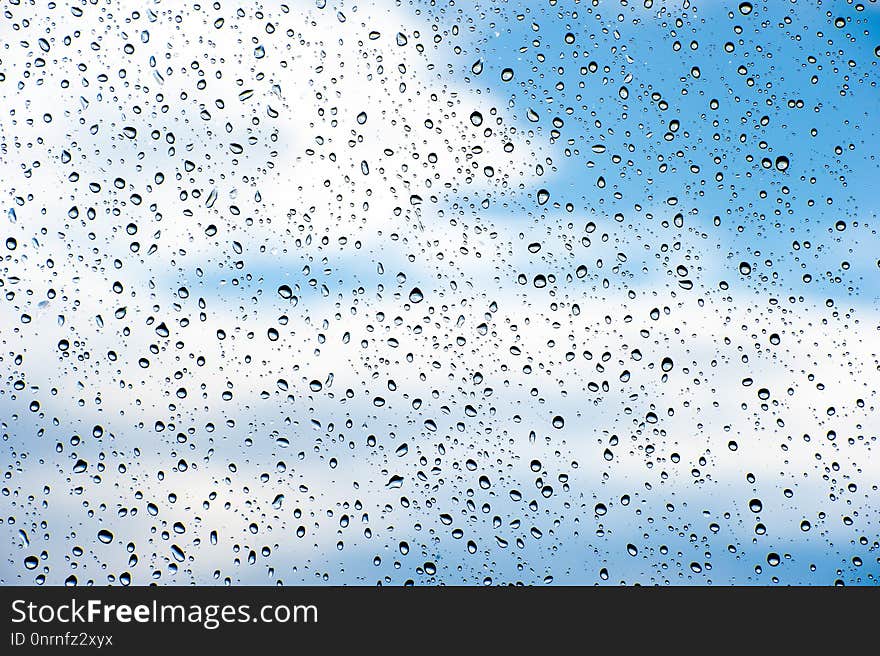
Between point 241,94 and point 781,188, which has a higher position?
point 241,94

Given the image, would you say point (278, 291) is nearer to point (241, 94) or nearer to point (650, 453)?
point (241, 94)

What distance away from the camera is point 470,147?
Answer: 1840 millimetres

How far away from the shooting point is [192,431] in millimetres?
1763

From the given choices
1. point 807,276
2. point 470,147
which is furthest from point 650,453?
point 470,147
